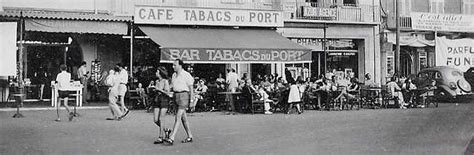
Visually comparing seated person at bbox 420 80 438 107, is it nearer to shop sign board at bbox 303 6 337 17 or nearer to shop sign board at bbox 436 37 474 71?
shop sign board at bbox 436 37 474 71

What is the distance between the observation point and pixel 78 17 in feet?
63.7

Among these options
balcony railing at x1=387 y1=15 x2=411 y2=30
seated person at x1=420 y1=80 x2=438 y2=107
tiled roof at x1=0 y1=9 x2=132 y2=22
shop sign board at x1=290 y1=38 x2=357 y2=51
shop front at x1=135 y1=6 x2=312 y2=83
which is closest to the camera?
tiled roof at x1=0 y1=9 x2=132 y2=22

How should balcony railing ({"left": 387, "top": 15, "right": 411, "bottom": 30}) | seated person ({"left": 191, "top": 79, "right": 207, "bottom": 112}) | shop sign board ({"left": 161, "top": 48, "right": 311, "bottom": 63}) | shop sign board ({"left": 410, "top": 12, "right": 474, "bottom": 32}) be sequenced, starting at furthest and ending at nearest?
balcony railing ({"left": 387, "top": 15, "right": 411, "bottom": 30}) → shop sign board ({"left": 410, "top": 12, "right": 474, "bottom": 32}) → shop sign board ({"left": 161, "top": 48, "right": 311, "bottom": 63}) → seated person ({"left": 191, "top": 79, "right": 207, "bottom": 112})

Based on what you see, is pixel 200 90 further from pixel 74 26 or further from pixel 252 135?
pixel 252 135

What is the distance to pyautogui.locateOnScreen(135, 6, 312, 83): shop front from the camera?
1958cm

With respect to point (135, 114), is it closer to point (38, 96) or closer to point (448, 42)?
point (38, 96)

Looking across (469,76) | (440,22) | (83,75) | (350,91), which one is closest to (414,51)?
(440,22)

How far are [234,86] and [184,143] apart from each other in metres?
9.03

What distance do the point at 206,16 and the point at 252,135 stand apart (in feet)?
34.1

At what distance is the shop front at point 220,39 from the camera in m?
19.6

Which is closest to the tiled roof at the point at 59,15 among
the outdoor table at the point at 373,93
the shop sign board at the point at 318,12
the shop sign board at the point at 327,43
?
the shop sign board at the point at 318,12

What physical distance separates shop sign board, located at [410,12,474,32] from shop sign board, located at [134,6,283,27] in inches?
289

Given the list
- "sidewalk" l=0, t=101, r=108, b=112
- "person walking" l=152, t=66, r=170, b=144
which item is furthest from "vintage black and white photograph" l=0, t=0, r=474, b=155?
"sidewalk" l=0, t=101, r=108, b=112

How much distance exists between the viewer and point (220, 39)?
20.9 m
